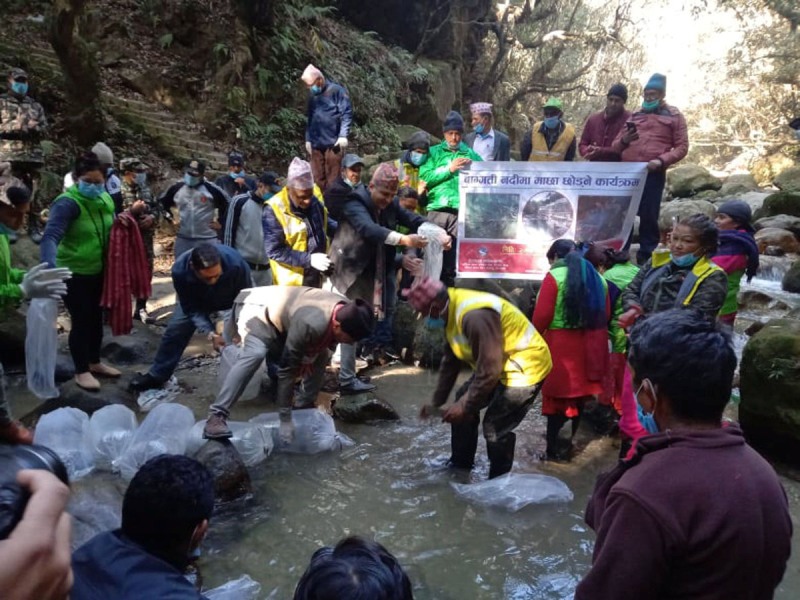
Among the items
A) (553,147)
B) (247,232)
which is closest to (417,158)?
(553,147)

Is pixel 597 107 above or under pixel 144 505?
above

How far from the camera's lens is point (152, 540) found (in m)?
1.95

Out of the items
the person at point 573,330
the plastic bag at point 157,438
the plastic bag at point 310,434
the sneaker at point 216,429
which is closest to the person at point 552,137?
the person at point 573,330

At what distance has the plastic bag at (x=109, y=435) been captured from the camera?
3.98 m

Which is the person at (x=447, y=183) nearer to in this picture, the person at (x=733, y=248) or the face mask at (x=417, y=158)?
the face mask at (x=417, y=158)

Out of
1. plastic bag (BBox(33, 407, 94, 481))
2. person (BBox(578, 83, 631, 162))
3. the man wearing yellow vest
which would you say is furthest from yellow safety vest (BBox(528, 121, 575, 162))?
plastic bag (BBox(33, 407, 94, 481))

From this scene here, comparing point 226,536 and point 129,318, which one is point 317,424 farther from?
point 129,318

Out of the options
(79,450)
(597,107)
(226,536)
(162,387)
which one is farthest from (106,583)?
(597,107)

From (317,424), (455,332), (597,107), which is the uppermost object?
(597,107)

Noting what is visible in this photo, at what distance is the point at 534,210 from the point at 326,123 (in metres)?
4.01

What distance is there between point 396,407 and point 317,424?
1.14m

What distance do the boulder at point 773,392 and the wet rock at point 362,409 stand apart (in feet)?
9.13

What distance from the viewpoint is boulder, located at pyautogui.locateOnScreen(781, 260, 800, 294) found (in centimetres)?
1017

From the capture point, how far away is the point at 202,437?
4008 millimetres
